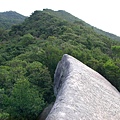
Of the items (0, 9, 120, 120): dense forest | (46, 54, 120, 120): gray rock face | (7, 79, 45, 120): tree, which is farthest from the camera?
(0, 9, 120, 120): dense forest

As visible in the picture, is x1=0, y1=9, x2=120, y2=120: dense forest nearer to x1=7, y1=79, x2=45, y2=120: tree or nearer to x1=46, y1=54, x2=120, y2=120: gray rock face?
x1=7, y1=79, x2=45, y2=120: tree

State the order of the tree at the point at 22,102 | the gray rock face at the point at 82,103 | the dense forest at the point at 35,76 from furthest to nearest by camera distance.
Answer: the dense forest at the point at 35,76 → the tree at the point at 22,102 → the gray rock face at the point at 82,103

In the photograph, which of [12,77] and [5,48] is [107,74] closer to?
[12,77]

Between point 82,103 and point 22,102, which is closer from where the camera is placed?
point 82,103

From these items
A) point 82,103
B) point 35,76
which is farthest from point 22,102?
point 82,103

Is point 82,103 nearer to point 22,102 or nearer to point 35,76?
point 22,102

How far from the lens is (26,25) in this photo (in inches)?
3113

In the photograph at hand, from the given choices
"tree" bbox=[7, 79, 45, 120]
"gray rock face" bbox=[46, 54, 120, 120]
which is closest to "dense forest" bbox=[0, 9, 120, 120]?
"tree" bbox=[7, 79, 45, 120]

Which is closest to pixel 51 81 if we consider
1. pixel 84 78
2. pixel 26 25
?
pixel 84 78

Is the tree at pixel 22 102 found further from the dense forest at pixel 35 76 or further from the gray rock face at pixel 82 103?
the gray rock face at pixel 82 103

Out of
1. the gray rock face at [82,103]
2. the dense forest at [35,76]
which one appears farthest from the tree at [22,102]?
the gray rock face at [82,103]

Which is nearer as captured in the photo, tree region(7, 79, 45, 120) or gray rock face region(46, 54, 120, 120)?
gray rock face region(46, 54, 120, 120)

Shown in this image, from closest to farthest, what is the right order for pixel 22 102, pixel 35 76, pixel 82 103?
pixel 82 103 < pixel 22 102 < pixel 35 76

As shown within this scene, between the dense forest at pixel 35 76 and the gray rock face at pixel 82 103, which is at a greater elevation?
the gray rock face at pixel 82 103
